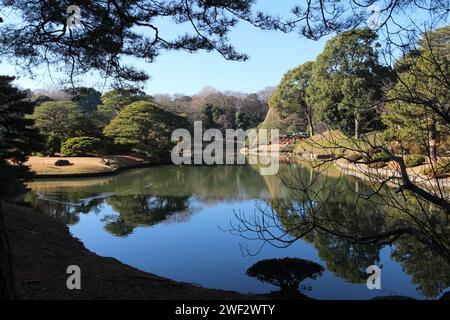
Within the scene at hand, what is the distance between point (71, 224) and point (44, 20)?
6.24 m

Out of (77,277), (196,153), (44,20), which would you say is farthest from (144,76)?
(196,153)

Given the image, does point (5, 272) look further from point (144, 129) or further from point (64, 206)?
point (144, 129)

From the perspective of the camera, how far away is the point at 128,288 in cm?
372

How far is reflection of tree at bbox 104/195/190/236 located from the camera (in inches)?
355

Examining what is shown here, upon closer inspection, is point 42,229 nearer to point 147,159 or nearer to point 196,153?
point 147,159

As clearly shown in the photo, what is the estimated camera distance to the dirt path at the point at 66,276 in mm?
3383

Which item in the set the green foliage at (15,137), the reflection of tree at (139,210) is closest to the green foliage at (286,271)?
the reflection of tree at (139,210)

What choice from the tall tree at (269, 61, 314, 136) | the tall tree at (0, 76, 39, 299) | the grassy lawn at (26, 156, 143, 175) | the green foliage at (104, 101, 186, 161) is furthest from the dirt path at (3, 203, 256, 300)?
the tall tree at (269, 61, 314, 136)

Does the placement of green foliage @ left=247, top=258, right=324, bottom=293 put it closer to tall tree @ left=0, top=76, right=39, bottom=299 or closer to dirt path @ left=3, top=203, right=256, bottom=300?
dirt path @ left=3, top=203, right=256, bottom=300

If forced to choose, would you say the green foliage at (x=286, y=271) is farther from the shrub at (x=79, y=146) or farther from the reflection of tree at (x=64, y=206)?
the shrub at (x=79, y=146)

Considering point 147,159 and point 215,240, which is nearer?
point 215,240

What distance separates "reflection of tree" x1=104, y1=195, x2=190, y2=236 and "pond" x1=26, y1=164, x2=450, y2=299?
0.9 inches

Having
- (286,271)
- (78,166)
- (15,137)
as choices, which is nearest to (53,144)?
(78,166)

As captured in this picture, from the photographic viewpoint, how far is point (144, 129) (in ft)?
78.4
